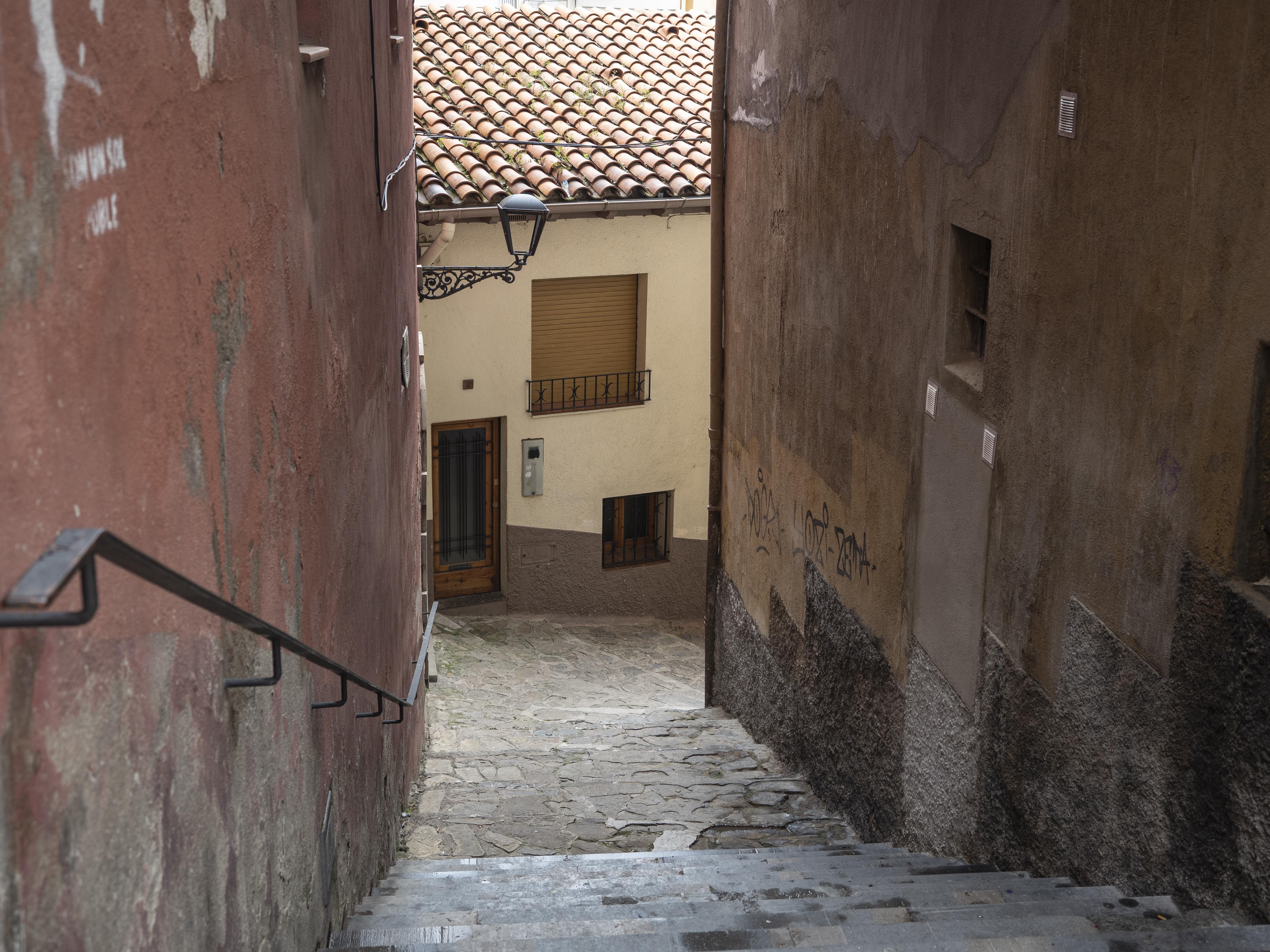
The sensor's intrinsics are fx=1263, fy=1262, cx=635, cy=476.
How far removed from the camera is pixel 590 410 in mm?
14531

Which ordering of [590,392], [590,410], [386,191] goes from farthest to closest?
[590,392] → [590,410] → [386,191]

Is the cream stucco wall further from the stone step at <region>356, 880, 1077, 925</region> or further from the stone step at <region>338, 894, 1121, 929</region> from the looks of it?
the stone step at <region>338, 894, 1121, 929</region>

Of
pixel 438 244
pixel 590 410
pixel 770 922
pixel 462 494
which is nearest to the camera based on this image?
pixel 770 922

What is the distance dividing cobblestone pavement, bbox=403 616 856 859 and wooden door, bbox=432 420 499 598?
54.0 inches

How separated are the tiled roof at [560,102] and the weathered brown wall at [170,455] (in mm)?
8528

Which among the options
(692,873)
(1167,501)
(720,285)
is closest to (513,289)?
(720,285)

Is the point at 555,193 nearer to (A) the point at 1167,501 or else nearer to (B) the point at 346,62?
(B) the point at 346,62

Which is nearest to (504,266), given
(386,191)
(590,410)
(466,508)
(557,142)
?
(557,142)

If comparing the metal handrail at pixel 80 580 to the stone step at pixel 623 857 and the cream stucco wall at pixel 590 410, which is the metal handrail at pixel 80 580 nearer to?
the stone step at pixel 623 857

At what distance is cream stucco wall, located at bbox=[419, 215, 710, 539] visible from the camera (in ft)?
44.6

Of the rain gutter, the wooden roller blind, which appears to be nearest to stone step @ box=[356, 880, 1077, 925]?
the rain gutter

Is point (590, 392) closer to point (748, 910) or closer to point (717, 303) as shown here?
point (717, 303)

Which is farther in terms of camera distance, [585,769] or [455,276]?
[455,276]

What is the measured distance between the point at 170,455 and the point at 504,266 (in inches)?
426
